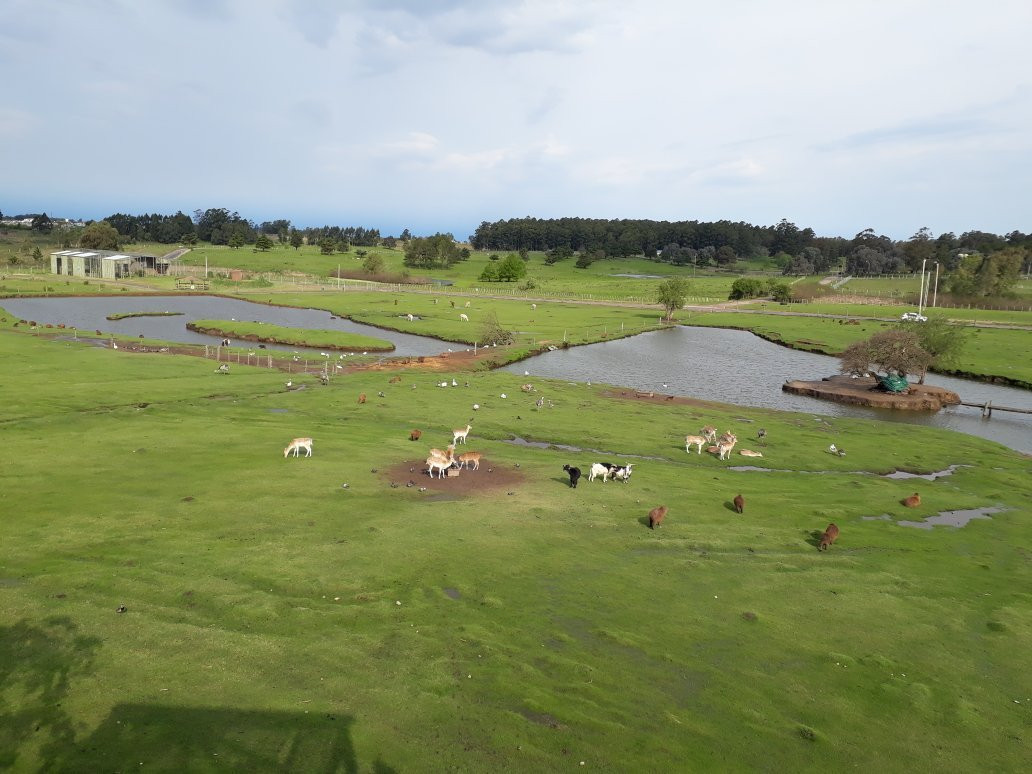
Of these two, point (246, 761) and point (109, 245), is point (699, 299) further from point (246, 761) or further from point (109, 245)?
point (109, 245)

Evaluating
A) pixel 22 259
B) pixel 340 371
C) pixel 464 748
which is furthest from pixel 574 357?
pixel 22 259

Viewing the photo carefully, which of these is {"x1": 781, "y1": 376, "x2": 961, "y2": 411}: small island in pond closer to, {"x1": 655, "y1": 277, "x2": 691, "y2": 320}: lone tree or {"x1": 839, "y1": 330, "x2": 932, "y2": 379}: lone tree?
{"x1": 839, "y1": 330, "x2": 932, "y2": 379}: lone tree

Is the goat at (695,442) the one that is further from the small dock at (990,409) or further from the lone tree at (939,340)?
the lone tree at (939,340)

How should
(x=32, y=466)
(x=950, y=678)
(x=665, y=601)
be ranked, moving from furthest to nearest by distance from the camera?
(x=32, y=466)
(x=665, y=601)
(x=950, y=678)

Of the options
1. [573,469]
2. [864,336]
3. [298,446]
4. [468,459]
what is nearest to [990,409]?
[864,336]

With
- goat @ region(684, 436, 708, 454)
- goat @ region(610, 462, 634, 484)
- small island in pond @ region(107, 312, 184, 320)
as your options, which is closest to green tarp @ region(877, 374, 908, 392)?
goat @ region(684, 436, 708, 454)

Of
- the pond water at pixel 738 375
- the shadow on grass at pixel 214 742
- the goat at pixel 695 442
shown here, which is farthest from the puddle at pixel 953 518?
the shadow on grass at pixel 214 742
